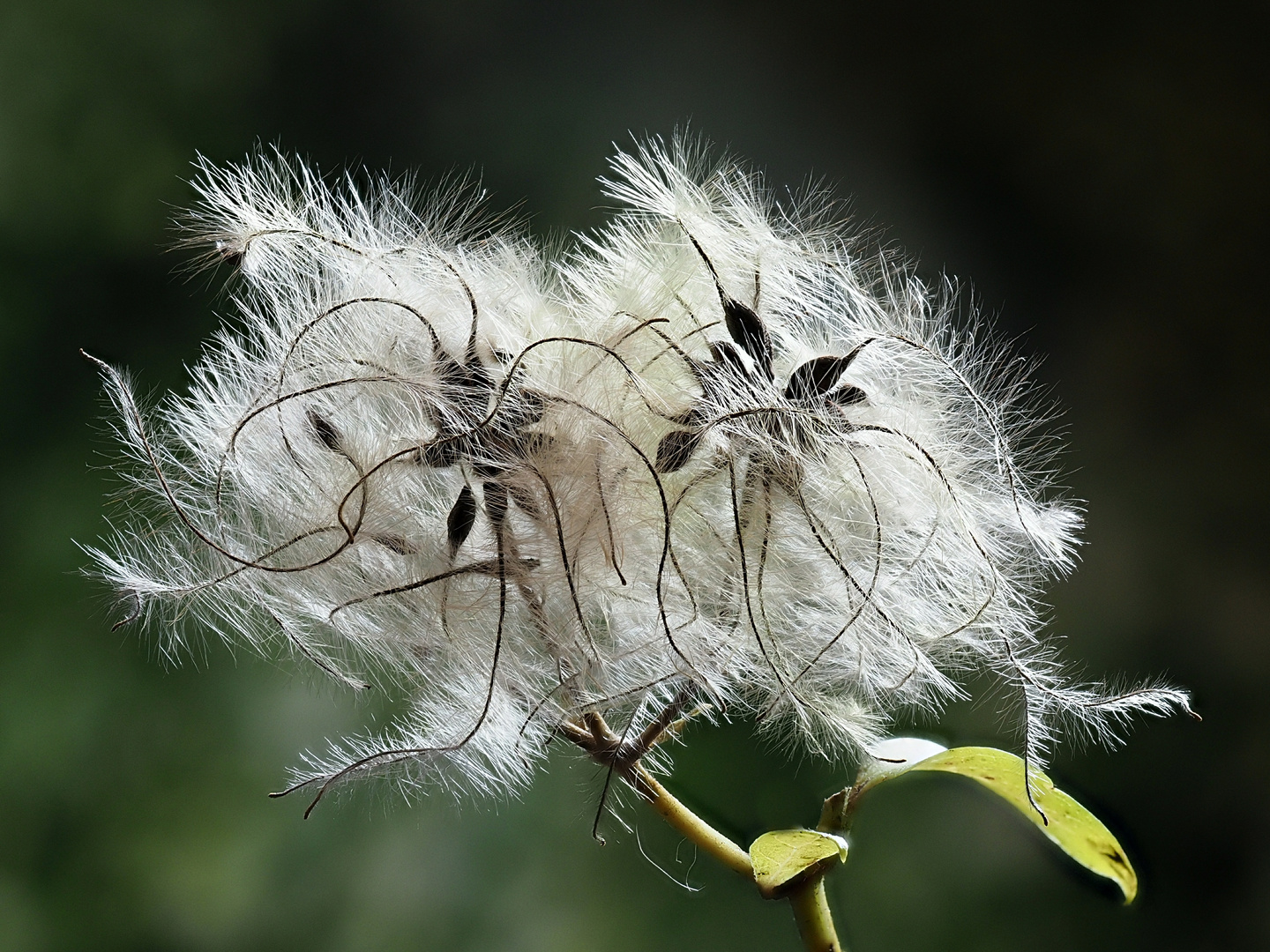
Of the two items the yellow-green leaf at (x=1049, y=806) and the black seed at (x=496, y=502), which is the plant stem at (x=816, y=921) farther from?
the black seed at (x=496, y=502)

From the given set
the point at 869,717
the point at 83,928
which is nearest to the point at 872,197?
the point at 869,717

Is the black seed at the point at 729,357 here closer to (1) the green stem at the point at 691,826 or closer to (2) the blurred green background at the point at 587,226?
(1) the green stem at the point at 691,826

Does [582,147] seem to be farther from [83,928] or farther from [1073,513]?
[83,928]

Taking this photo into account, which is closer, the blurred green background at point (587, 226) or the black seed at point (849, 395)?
the black seed at point (849, 395)

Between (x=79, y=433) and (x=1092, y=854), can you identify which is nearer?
(x=1092, y=854)

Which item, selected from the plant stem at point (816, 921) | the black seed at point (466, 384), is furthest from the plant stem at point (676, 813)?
the black seed at point (466, 384)

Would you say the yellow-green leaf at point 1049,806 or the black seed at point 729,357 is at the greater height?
the black seed at point 729,357
